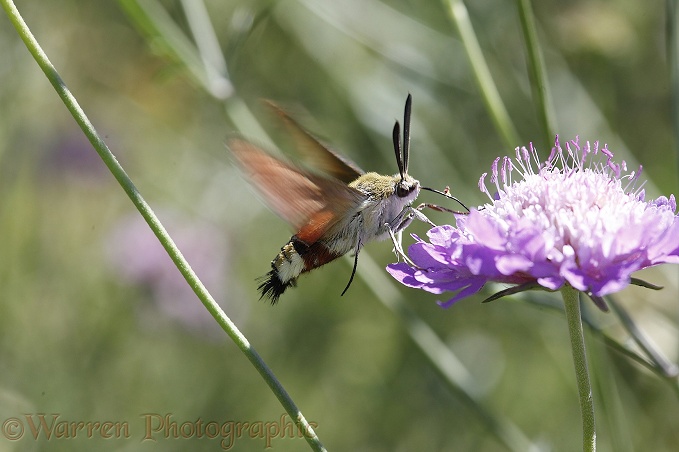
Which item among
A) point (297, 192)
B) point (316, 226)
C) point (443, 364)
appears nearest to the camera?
point (297, 192)

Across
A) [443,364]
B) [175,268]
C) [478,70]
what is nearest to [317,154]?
[478,70]

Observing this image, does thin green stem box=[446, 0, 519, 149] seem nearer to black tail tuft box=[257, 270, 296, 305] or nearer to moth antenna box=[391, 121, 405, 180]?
moth antenna box=[391, 121, 405, 180]

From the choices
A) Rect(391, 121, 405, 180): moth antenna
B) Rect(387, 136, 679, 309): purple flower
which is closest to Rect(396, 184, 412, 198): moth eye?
Rect(391, 121, 405, 180): moth antenna

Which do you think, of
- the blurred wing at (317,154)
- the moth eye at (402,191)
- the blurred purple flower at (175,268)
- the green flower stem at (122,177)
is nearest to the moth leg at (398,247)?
the moth eye at (402,191)

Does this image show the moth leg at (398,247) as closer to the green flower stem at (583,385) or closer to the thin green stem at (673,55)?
the green flower stem at (583,385)

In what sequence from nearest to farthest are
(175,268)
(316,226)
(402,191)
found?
(316,226) < (402,191) < (175,268)

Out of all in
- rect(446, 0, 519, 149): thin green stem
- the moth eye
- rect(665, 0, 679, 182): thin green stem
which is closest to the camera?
the moth eye

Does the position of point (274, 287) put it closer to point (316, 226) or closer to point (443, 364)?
point (316, 226)

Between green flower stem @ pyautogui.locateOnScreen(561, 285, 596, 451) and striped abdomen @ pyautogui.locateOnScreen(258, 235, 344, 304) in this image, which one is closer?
green flower stem @ pyautogui.locateOnScreen(561, 285, 596, 451)
